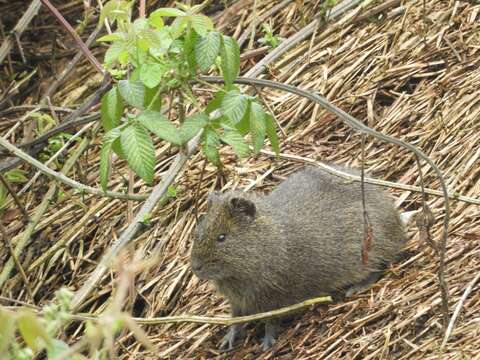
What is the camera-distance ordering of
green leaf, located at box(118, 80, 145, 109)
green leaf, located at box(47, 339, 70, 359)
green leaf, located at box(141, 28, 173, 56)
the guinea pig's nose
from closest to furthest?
1. green leaf, located at box(47, 339, 70, 359)
2. green leaf, located at box(141, 28, 173, 56)
3. green leaf, located at box(118, 80, 145, 109)
4. the guinea pig's nose

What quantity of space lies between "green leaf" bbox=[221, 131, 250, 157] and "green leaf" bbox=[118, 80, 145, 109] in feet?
1.44

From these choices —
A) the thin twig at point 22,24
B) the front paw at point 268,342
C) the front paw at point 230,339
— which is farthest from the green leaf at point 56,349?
the thin twig at point 22,24

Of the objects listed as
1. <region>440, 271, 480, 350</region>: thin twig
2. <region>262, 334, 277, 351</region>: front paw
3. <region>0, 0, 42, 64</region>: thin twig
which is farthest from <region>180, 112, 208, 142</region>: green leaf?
<region>0, 0, 42, 64</region>: thin twig

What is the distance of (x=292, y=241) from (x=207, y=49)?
56.4 inches

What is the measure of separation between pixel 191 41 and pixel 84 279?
2.30 meters

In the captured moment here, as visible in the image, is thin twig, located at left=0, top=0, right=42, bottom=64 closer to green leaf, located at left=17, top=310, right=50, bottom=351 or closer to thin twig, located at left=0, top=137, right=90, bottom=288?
thin twig, located at left=0, top=137, right=90, bottom=288

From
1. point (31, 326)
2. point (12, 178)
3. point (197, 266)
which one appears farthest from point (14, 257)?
point (31, 326)

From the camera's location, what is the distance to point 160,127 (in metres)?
4.48

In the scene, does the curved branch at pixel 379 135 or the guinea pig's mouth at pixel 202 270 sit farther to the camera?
the guinea pig's mouth at pixel 202 270

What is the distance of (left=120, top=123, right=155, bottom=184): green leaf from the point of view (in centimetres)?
441

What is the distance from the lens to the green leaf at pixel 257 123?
4.62 m

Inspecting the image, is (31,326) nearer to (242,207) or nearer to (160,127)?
(160,127)

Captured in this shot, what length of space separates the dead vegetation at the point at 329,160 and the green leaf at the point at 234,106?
4.36 feet

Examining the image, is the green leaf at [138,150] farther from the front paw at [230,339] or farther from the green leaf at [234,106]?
the front paw at [230,339]
